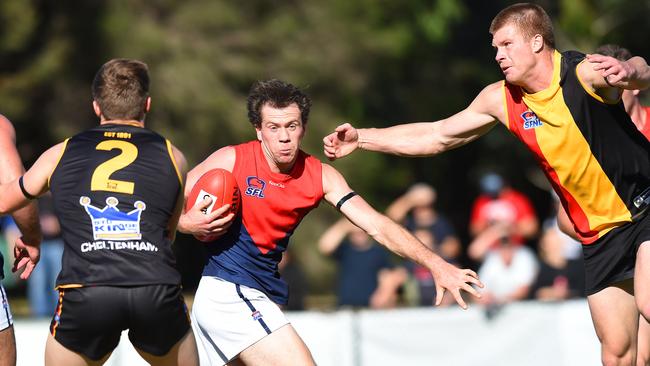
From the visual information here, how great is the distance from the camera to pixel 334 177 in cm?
714

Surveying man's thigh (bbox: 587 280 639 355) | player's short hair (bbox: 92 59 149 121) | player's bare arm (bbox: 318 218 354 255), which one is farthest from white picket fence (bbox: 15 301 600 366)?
player's short hair (bbox: 92 59 149 121)

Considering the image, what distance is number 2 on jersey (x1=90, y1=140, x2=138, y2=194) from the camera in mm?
6008

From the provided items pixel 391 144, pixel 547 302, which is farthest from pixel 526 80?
pixel 547 302

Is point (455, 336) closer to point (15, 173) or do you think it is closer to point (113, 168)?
point (15, 173)

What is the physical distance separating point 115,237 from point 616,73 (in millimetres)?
2931

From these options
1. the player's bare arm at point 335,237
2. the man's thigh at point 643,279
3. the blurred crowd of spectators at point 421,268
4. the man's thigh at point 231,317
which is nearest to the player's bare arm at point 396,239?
the man's thigh at point 231,317

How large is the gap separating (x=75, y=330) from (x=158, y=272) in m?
0.52

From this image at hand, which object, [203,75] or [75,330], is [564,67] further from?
[203,75]

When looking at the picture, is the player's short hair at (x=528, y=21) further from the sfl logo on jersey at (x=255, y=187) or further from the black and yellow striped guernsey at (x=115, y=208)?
the black and yellow striped guernsey at (x=115, y=208)

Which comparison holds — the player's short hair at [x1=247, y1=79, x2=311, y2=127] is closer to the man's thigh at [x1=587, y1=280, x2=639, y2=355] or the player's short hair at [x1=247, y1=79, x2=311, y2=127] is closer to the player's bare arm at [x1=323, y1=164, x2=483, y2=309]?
the player's bare arm at [x1=323, y1=164, x2=483, y2=309]

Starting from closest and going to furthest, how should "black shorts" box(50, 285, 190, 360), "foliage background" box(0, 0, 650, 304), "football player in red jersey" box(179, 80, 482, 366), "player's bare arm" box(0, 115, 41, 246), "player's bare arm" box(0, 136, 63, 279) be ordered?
"black shorts" box(50, 285, 190, 360), "player's bare arm" box(0, 136, 63, 279), "player's bare arm" box(0, 115, 41, 246), "football player in red jersey" box(179, 80, 482, 366), "foliage background" box(0, 0, 650, 304)

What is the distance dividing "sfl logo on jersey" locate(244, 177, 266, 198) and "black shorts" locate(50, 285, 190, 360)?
1.15m

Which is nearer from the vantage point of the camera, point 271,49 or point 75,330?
point 75,330

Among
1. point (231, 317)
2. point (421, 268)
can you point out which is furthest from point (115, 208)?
point (421, 268)
